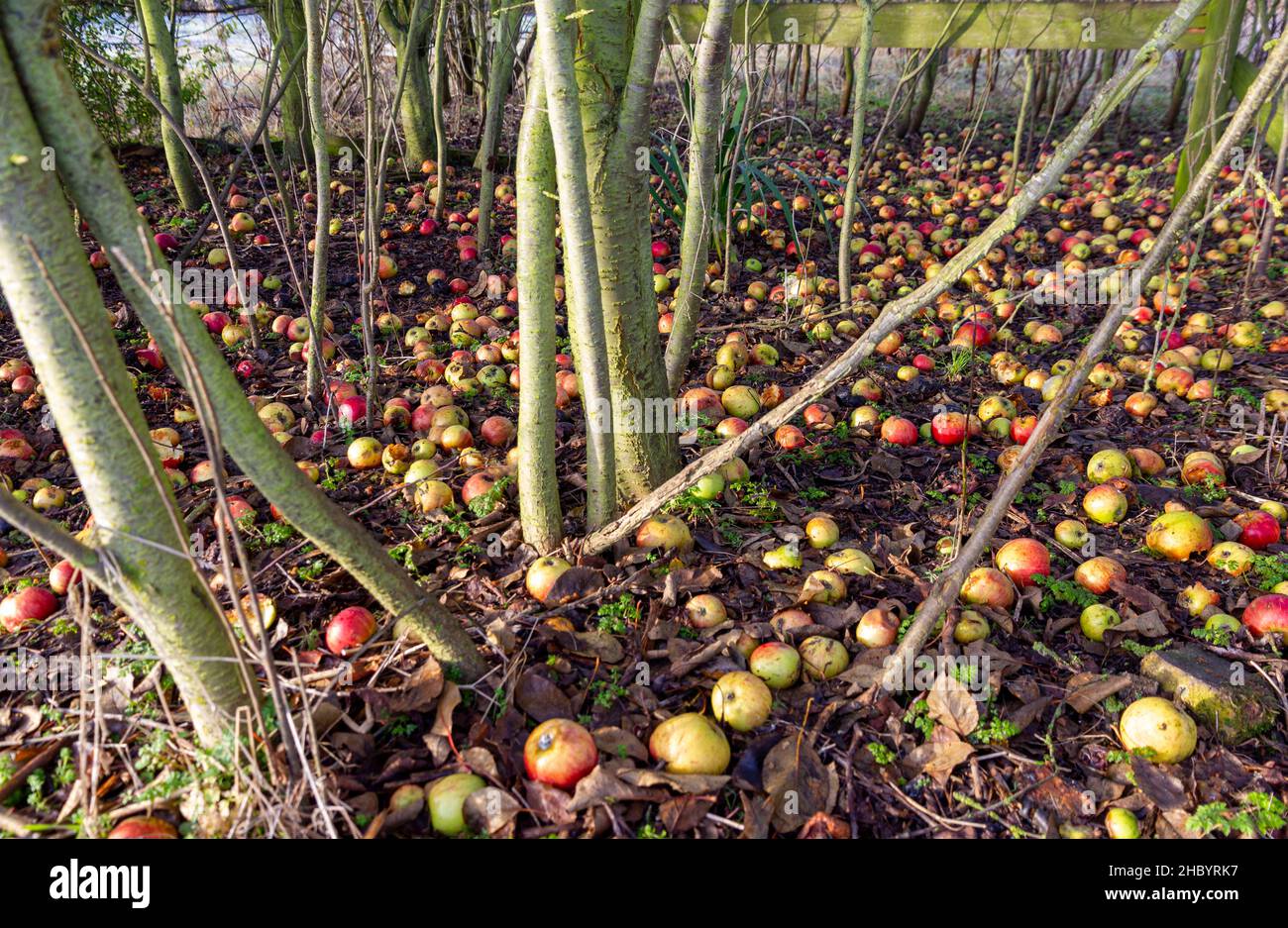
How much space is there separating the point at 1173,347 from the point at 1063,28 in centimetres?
295

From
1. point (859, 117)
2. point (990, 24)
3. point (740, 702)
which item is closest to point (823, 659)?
point (740, 702)

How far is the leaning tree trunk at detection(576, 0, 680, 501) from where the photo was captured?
251 cm

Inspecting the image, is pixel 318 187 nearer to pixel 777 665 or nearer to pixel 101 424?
pixel 101 424

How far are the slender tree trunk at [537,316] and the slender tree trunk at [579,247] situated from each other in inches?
3.2

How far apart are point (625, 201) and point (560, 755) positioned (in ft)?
5.63

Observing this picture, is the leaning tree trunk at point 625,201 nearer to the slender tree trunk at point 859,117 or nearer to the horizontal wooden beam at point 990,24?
the slender tree trunk at point 859,117

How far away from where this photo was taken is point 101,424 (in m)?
1.55

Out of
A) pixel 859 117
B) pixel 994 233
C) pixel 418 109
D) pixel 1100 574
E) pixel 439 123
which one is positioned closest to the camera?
pixel 994 233

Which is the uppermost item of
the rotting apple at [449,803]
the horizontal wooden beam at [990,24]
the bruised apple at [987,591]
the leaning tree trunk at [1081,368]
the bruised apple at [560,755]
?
the horizontal wooden beam at [990,24]

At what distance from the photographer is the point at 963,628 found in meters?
2.65

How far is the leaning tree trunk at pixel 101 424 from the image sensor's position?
1375 millimetres

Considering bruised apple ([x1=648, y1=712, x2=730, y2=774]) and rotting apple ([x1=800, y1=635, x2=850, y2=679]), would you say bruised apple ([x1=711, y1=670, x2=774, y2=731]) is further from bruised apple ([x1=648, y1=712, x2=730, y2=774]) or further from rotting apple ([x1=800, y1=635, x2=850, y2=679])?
rotting apple ([x1=800, y1=635, x2=850, y2=679])

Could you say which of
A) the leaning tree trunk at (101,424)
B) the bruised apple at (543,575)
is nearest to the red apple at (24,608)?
the leaning tree trunk at (101,424)
